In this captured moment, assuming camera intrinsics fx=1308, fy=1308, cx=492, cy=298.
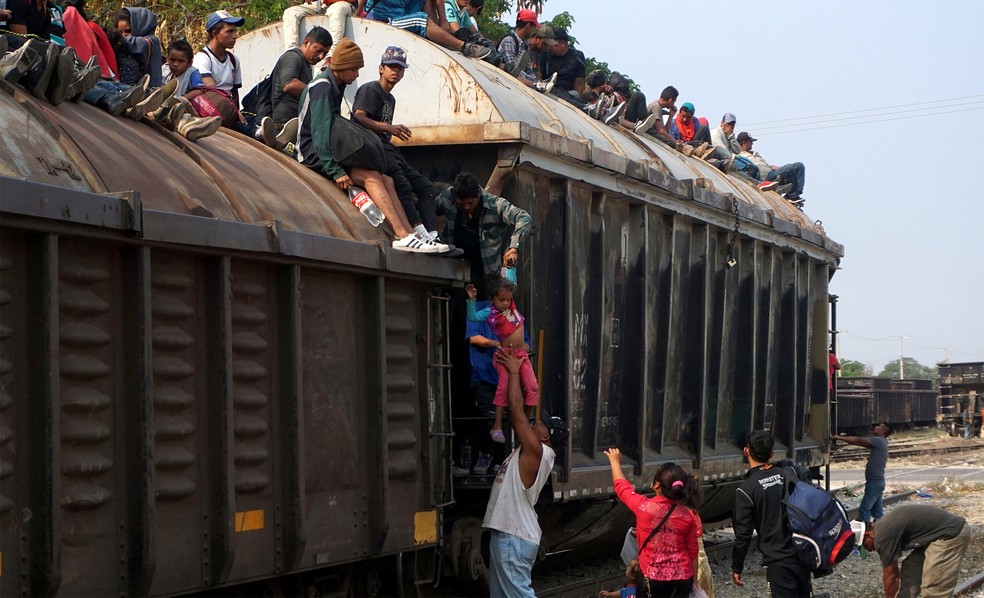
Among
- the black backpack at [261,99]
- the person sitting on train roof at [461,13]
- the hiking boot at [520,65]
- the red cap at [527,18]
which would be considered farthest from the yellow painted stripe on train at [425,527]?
the red cap at [527,18]

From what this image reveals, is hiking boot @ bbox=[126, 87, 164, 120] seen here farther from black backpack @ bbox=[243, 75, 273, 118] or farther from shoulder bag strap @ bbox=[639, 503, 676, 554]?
shoulder bag strap @ bbox=[639, 503, 676, 554]

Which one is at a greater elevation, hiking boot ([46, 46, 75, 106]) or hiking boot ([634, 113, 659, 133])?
hiking boot ([634, 113, 659, 133])

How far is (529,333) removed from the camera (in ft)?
27.7

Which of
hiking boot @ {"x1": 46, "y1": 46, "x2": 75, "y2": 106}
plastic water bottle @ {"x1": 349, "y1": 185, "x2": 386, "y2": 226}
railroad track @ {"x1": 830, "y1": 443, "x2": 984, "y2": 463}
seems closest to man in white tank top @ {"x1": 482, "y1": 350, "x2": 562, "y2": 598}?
plastic water bottle @ {"x1": 349, "y1": 185, "x2": 386, "y2": 226}

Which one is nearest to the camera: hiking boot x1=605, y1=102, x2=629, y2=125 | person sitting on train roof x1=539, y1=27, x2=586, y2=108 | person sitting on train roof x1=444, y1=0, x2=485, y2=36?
person sitting on train roof x1=444, y1=0, x2=485, y2=36

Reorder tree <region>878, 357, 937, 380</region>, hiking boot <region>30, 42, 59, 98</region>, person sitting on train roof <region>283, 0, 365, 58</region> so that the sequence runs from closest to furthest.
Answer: hiking boot <region>30, 42, 59, 98</region>
person sitting on train roof <region>283, 0, 365, 58</region>
tree <region>878, 357, 937, 380</region>

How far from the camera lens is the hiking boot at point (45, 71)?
5719 mm

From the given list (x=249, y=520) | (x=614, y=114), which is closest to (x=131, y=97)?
(x=249, y=520)

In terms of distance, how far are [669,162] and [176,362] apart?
22.8 feet

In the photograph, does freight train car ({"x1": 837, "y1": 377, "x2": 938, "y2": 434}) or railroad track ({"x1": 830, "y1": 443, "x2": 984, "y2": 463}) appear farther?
freight train car ({"x1": 837, "y1": 377, "x2": 938, "y2": 434})

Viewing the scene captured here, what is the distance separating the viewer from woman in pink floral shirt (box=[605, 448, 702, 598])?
708 centimetres

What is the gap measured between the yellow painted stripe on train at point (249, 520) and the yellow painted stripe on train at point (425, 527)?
1397mm

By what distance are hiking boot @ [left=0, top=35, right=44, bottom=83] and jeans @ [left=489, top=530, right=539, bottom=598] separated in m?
3.67

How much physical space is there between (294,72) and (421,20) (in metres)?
1.19
